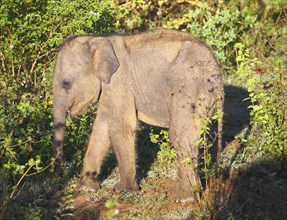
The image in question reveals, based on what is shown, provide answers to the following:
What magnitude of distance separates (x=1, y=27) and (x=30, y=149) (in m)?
1.60

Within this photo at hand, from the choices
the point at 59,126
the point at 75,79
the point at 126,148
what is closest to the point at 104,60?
the point at 75,79

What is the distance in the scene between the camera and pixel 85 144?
A: 28.8 feet

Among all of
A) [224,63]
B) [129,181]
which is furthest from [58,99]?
[224,63]

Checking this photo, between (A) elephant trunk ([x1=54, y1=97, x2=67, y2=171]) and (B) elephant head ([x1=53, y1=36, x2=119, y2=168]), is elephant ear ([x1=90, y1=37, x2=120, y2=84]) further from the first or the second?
(A) elephant trunk ([x1=54, y1=97, x2=67, y2=171])

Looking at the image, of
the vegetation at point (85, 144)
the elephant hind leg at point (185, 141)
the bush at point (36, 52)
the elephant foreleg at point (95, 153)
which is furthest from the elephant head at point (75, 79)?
the elephant hind leg at point (185, 141)

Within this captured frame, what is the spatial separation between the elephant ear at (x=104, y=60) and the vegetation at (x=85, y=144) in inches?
33.1

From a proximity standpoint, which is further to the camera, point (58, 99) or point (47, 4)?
point (47, 4)

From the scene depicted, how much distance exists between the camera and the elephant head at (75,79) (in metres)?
7.66

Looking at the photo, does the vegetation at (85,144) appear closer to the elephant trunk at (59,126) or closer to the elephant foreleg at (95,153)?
the elephant foreleg at (95,153)

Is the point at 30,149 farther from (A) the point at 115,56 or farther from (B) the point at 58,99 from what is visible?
(A) the point at 115,56

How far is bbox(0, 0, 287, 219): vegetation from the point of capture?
7.02 m

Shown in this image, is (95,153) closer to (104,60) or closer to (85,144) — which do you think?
(85,144)

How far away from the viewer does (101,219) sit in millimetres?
6910

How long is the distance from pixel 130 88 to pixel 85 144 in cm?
140
